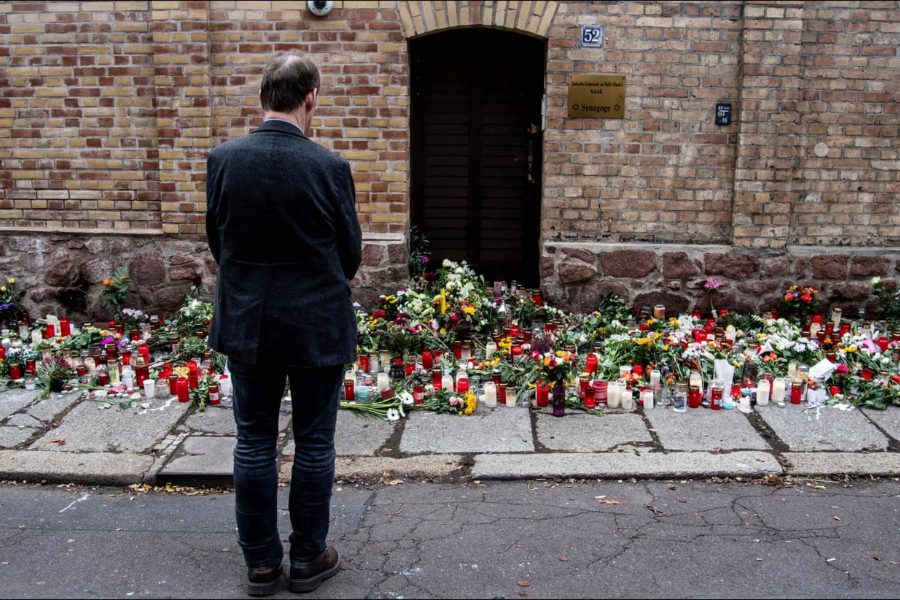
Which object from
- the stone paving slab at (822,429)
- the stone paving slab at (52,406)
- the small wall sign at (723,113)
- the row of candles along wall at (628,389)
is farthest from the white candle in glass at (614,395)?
the stone paving slab at (52,406)

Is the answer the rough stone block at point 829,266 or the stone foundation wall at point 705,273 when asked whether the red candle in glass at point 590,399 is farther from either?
the rough stone block at point 829,266

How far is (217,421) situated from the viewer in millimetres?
4582

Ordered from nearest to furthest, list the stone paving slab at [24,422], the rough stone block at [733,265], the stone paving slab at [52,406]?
the stone paving slab at [24,422]
the stone paving slab at [52,406]
the rough stone block at [733,265]

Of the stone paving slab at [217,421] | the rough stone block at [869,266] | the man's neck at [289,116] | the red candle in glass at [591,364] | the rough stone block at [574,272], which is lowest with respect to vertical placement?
the stone paving slab at [217,421]

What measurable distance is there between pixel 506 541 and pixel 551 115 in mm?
4005

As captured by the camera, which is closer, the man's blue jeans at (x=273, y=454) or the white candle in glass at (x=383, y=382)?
the man's blue jeans at (x=273, y=454)

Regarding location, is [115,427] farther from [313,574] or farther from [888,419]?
[888,419]

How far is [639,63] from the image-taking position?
623 cm

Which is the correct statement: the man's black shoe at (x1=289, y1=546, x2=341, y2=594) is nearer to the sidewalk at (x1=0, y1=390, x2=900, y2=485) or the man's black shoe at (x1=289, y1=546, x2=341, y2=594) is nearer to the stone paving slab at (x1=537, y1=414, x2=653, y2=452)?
Answer: the sidewalk at (x1=0, y1=390, x2=900, y2=485)

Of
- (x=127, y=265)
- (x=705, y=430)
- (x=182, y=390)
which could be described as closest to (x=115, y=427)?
(x=182, y=390)

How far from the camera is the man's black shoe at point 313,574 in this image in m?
2.83

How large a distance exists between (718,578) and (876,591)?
1.82ft

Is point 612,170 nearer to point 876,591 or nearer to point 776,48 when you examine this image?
point 776,48

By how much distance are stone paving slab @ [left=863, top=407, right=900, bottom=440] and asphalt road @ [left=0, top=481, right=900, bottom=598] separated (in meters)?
0.65
